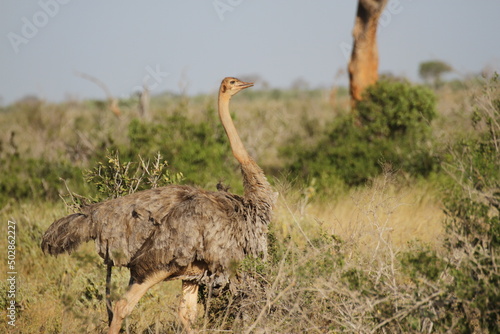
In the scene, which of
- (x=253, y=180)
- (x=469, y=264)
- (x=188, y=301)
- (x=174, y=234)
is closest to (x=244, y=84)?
(x=253, y=180)

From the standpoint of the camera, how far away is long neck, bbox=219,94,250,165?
542 cm

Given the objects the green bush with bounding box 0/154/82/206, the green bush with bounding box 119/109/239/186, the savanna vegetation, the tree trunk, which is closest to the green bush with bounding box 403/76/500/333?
the savanna vegetation

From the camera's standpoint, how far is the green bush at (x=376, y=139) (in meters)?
10.6

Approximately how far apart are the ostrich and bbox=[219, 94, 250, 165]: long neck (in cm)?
23

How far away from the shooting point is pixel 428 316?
12.7 feet

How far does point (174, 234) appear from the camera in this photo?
4711 mm

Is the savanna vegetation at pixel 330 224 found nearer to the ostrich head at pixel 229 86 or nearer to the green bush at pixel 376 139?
the green bush at pixel 376 139

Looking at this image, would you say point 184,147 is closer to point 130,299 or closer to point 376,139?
point 376,139

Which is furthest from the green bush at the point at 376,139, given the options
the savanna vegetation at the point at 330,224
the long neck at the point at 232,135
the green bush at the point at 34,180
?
the long neck at the point at 232,135

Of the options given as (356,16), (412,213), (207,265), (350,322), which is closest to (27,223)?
(207,265)

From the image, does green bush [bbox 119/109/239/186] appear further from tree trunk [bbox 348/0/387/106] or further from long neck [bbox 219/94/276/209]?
tree trunk [bbox 348/0/387/106]

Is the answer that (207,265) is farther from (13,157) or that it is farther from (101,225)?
(13,157)

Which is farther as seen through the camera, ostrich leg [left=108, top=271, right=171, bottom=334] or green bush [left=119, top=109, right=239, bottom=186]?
green bush [left=119, top=109, right=239, bottom=186]

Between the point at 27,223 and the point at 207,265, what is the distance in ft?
13.3
